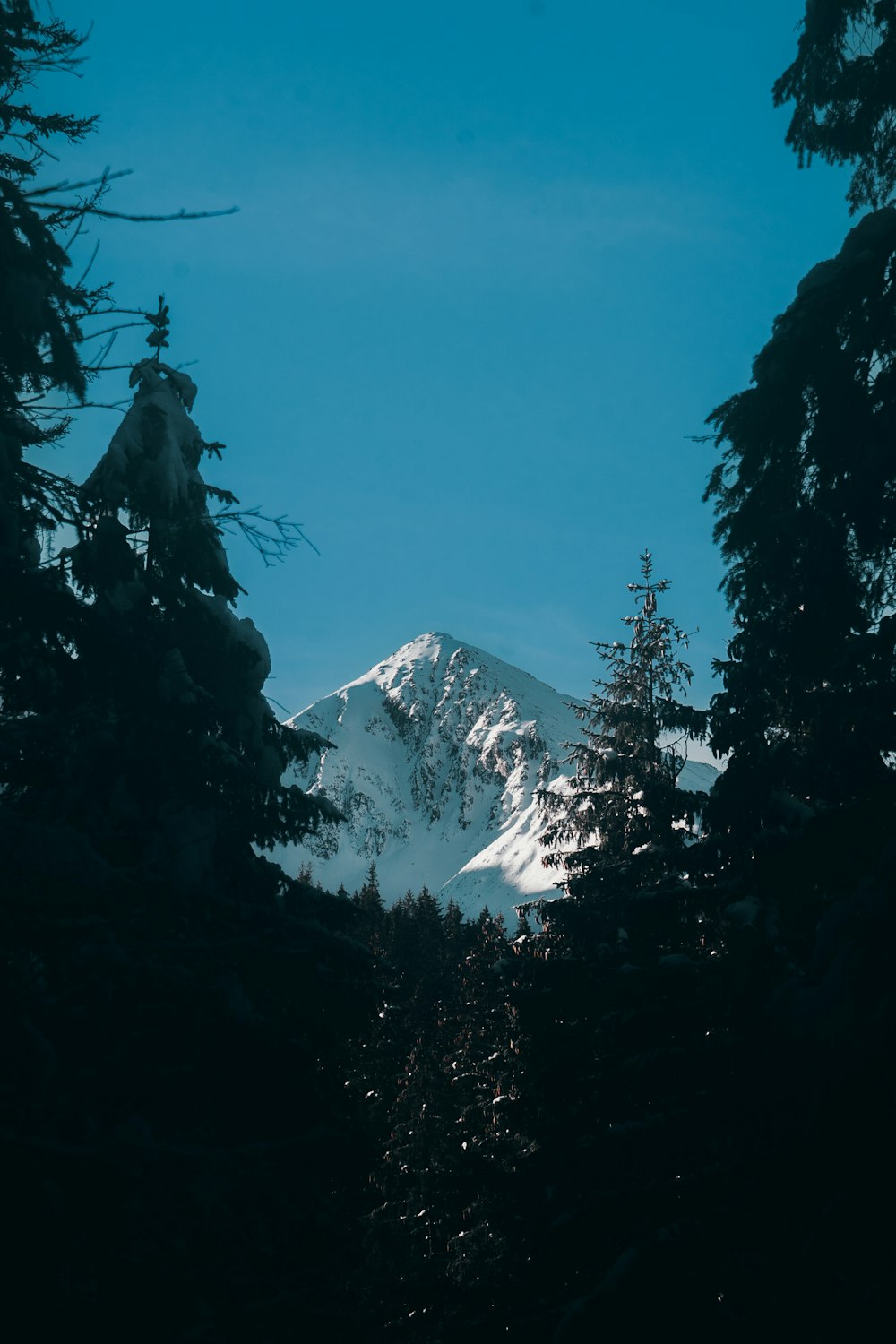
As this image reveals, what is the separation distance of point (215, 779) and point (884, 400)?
6.20m

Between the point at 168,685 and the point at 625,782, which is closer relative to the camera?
the point at 168,685

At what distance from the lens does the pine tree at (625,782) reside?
12.7 metres


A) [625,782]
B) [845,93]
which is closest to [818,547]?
[845,93]

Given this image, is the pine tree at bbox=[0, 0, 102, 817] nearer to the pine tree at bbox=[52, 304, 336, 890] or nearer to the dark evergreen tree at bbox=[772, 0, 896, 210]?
the pine tree at bbox=[52, 304, 336, 890]

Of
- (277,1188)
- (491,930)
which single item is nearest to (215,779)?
(277,1188)

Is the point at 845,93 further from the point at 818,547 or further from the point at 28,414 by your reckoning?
the point at 28,414

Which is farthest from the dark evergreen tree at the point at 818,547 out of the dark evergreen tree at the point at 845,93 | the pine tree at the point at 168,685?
the pine tree at the point at 168,685

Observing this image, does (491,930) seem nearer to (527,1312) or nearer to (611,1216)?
(527,1312)

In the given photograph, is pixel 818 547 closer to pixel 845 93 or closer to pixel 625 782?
pixel 845 93

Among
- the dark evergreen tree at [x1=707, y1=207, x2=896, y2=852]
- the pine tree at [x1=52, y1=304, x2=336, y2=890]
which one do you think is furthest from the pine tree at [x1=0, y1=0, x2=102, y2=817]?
the dark evergreen tree at [x1=707, y1=207, x2=896, y2=852]

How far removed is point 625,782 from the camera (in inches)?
626

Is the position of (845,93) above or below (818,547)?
above

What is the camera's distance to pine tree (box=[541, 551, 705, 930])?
41.6ft

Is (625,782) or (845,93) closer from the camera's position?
(845,93)
